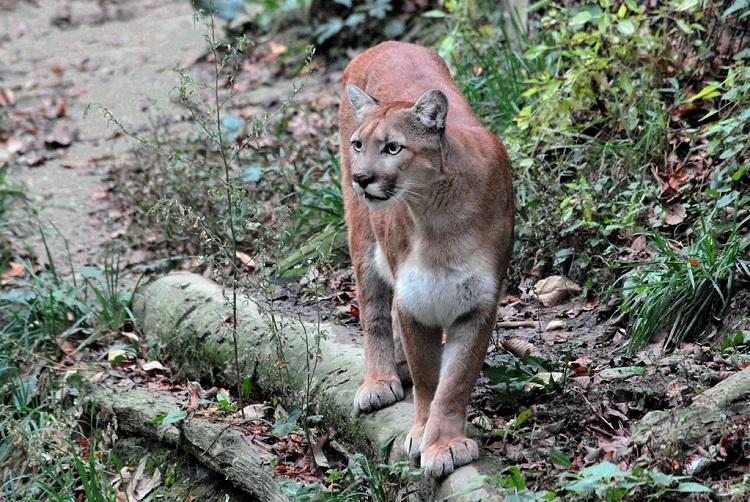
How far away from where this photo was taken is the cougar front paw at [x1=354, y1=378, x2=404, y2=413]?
4.68 m

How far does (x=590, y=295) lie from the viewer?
571 centimetres

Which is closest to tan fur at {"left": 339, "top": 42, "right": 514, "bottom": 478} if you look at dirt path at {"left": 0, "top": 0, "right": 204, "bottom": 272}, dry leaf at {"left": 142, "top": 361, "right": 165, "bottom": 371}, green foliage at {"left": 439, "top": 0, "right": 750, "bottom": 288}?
green foliage at {"left": 439, "top": 0, "right": 750, "bottom": 288}

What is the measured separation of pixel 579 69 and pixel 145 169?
3.99 meters

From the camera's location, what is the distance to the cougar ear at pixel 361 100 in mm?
4473

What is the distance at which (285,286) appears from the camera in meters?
6.81

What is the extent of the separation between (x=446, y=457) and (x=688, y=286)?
1.72 metres

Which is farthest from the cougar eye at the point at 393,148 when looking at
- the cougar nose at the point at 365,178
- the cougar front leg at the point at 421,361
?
the cougar front leg at the point at 421,361

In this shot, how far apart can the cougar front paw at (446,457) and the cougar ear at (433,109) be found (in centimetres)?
138

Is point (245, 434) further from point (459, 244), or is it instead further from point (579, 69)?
point (579, 69)

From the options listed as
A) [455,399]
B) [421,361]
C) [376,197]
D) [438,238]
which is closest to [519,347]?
[421,361]

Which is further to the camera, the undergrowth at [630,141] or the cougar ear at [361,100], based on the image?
the undergrowth at [630,141]

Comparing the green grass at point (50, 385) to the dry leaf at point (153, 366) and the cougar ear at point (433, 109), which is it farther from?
the cougar ear at point (433, 109)

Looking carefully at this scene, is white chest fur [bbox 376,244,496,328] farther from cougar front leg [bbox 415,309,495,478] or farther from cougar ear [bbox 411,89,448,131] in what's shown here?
cougar ear [bbox 411,89,448,131]

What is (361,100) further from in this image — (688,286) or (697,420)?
(697,420)
